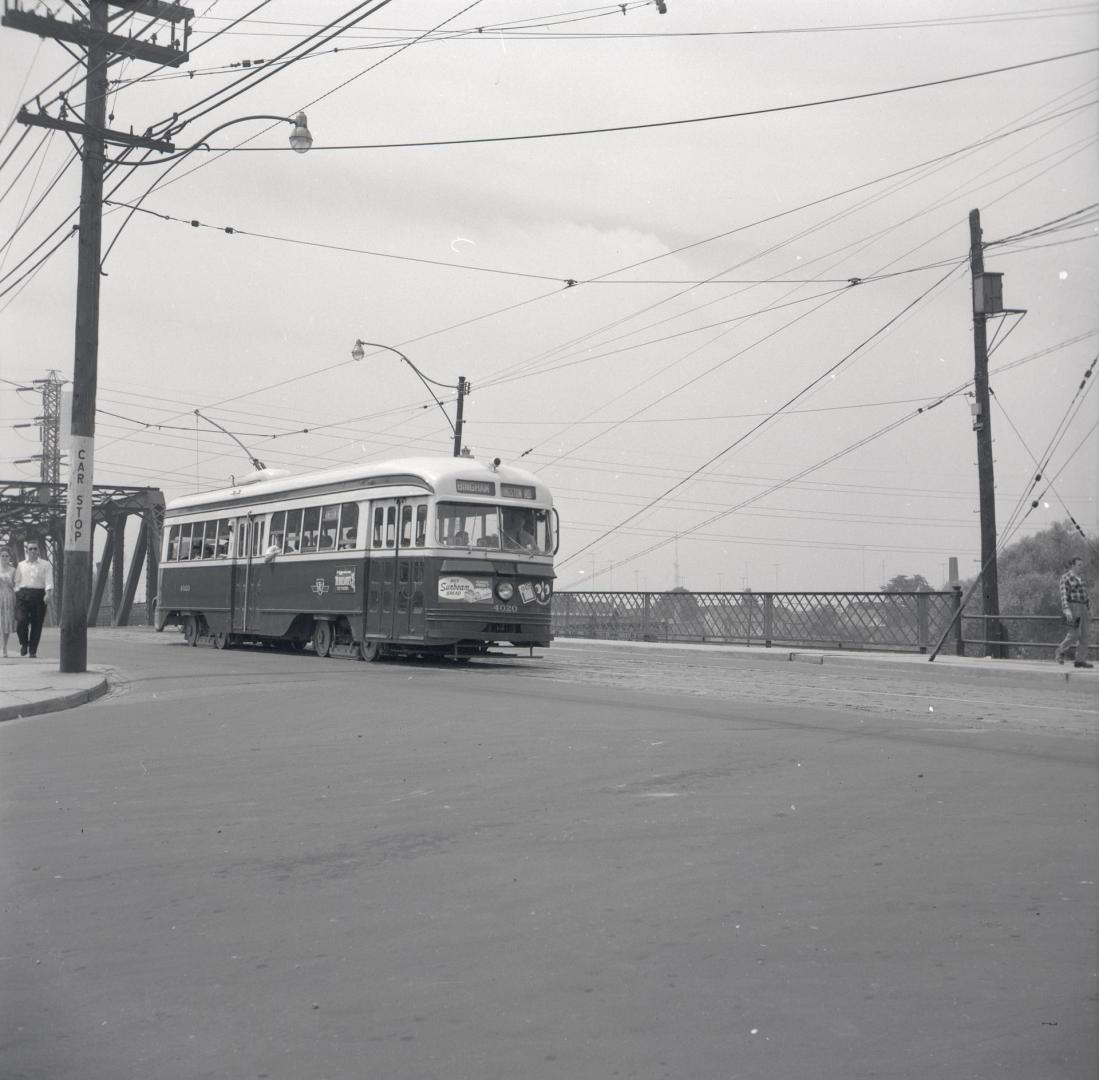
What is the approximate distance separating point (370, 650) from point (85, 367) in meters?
6.91

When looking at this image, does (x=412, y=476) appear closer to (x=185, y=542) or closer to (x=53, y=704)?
(x=53, y=704)

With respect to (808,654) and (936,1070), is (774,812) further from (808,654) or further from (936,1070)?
(808,654)

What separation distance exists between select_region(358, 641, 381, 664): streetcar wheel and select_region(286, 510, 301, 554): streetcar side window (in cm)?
323

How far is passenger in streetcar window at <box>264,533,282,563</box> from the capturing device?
25844 millimetres

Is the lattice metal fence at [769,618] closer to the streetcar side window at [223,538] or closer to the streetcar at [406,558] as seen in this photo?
the streetcar at [406,558]

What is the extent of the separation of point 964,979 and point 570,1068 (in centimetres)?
151

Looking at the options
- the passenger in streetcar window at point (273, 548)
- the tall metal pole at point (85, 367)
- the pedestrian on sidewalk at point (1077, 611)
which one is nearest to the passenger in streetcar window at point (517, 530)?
the passenger in streetcar window at point (273, 548)

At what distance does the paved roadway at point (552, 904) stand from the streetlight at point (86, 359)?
304 inches

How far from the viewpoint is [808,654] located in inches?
1001

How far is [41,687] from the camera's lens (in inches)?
610

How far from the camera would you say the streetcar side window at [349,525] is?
2295 cm

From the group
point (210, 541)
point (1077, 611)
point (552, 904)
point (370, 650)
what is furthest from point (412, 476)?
point (552, 904)

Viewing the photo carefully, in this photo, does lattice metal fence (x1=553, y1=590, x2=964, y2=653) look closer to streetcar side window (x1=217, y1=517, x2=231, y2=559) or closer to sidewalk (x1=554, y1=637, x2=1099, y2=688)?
sidewalk (x1=554, y1=637, x2=1099, y2=688)

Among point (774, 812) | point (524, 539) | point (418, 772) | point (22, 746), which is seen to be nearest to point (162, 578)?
point (524, 539)
